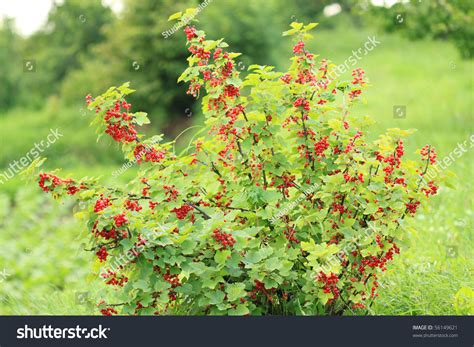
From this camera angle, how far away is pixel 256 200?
370 cm

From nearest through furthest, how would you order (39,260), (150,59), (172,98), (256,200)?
(256,200) → (39,260) → (150,59) → (172,98)

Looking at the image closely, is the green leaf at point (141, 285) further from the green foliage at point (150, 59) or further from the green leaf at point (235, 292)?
the green foliage at point (150, 59)

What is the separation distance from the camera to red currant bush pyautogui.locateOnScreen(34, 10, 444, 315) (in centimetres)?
355

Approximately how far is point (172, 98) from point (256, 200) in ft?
43.0

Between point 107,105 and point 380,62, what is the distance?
1791 centimetres

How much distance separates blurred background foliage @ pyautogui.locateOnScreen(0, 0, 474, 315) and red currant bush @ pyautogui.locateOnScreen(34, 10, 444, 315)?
25cm

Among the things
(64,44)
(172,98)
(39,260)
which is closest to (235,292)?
(39,260)

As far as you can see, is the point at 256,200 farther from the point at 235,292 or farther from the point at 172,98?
the point at 172,98

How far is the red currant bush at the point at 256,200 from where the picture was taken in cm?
355

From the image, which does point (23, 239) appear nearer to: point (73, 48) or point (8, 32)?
point (73, 48)

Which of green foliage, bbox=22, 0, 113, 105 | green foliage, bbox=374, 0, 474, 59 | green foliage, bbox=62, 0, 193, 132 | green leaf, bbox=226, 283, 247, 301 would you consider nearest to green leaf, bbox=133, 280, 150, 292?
green leaf, bbox=226, 283, 247, 301

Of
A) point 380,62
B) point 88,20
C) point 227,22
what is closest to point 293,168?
point 227,22

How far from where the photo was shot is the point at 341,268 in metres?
3.66

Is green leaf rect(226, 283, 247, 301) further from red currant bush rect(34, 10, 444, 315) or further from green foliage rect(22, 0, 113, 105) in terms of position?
green foliage rect(22, 0, 113, 105)
